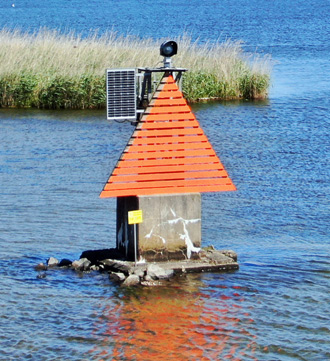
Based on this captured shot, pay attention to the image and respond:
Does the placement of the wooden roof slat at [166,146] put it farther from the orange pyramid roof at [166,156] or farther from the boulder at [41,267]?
the boulder at [41,267]

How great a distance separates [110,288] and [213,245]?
2.15 m

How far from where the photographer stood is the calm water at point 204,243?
32.1ft

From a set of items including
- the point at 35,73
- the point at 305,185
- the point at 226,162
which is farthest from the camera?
the point at 35,73

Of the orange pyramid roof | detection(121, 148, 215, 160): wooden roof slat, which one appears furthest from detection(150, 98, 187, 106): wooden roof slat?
detection(121, 148, 215, 160): wooden roof slat

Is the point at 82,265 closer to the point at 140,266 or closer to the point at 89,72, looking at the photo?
the point at 140,266

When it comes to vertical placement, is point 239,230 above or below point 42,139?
below

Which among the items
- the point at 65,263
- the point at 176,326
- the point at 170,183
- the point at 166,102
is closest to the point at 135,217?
the point at 170,183

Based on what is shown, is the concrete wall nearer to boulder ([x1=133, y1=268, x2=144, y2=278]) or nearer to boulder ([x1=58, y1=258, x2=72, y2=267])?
boulder ([x1=133, y1=268, x2=144, y2=278])

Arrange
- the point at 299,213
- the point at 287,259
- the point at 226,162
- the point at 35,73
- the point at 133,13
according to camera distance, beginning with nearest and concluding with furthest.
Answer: the point at 287,259
the point at 299,213
the point at 226,162
the point at 35,73
the point at 133,13

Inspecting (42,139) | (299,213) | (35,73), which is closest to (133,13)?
(35,73)

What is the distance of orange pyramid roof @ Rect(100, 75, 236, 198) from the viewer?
1147 centimetres

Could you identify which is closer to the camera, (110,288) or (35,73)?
(110,288)

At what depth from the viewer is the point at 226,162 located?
1919 centimetres

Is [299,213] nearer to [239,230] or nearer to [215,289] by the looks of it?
[239,230]
